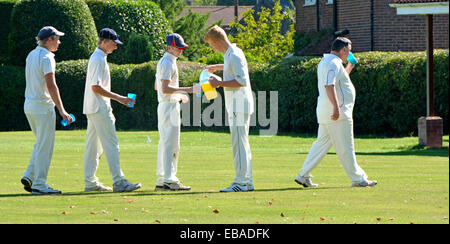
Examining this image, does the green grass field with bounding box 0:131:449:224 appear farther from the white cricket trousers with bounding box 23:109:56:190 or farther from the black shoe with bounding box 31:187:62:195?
the white cricket trousers with bounding box 23:109:56:190

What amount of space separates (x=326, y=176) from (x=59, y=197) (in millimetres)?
4859

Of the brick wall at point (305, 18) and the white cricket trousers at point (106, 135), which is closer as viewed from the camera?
the white cricket trousers at point (106, 135)

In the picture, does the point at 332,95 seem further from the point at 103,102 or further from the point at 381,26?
the point at 381,26

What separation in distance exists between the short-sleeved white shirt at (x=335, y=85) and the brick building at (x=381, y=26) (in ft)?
61.4

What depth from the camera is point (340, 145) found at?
39.8 feet

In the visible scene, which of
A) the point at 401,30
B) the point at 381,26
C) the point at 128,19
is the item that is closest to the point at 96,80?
the point at 401,30

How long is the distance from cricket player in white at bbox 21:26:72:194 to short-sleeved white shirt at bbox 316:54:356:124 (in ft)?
11.5

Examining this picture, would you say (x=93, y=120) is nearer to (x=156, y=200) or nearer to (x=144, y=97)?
(x=156, y=200)

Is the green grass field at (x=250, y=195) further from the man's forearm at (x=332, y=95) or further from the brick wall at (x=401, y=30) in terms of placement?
the brick wall at (x=401, y=30)

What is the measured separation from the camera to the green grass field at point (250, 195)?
31.1ft

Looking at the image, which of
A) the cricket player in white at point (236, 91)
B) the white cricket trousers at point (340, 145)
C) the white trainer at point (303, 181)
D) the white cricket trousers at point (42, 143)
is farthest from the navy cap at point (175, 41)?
the white trainer at point (303, 181)

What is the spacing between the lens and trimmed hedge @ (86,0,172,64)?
41.0 m

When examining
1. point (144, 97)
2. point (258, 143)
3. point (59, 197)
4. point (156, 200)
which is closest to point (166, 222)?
point (156, 200)

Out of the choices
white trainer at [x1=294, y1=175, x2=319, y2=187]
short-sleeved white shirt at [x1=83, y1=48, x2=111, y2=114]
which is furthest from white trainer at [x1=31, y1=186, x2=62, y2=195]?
white trainer at [x1=294, y1=175, x2=319, y2=187]
